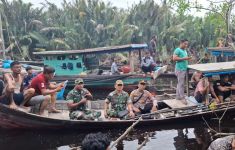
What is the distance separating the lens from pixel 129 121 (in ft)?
29.9

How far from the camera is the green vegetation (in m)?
23.7

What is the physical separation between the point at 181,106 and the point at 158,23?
50.6ft

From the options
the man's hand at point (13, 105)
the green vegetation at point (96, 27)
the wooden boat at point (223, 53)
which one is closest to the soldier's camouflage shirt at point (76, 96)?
the man's hand at point (13, 105)

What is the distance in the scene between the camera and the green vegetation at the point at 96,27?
2366cm

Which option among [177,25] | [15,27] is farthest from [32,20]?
[177,25]

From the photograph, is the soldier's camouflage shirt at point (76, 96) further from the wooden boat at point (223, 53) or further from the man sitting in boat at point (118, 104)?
the wooden boat at point (223, 53)

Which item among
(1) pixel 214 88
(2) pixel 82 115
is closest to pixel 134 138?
(2) pixel 82 115

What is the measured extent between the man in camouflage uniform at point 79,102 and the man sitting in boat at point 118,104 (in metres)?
0.43

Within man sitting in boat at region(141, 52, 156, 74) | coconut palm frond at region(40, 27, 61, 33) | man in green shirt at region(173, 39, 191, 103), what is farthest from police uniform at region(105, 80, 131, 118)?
coconut palm frond at region(40, 27, 61, 33)

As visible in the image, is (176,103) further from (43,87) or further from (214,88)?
(43,87)

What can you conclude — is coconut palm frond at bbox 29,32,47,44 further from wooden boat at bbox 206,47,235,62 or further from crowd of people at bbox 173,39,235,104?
crowd of people at bbox 173,39,235,104

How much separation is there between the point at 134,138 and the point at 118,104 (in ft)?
3.11

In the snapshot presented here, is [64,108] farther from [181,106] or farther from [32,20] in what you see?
[32,20]

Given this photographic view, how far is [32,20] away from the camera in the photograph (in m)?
25.5
